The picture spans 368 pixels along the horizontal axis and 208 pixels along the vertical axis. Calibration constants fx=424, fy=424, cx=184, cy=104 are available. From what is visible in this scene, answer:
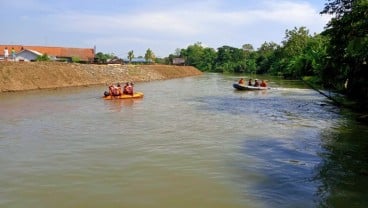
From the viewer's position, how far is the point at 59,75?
46.2 m

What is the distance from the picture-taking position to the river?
9.91m

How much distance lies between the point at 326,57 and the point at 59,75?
27.8m

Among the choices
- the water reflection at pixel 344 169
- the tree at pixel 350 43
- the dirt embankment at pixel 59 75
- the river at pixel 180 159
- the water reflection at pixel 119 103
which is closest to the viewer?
the water reflection at pixel 344 169

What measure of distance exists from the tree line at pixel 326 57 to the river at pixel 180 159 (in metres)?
4.00

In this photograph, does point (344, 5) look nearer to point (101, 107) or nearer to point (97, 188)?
point (101, 107)

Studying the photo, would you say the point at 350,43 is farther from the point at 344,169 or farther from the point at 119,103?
the point at 119,103

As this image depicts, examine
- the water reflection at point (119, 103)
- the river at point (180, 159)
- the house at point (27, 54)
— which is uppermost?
the house at point (27, 54)

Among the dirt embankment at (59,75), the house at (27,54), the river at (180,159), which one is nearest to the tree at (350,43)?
the river at (180,159)

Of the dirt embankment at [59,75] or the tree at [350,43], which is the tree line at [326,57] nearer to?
the tree at [350,43]

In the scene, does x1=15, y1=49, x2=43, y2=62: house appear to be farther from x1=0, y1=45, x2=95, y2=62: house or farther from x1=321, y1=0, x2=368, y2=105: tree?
x1=321, y1=0, x2=368, y2=105: tree

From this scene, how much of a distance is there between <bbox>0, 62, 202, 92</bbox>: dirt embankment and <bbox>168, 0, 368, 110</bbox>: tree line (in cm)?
2496

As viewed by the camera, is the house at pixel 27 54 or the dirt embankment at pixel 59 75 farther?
the house at pixel 27 54

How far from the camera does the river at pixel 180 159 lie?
9914 millimetres

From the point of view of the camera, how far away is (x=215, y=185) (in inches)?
426
